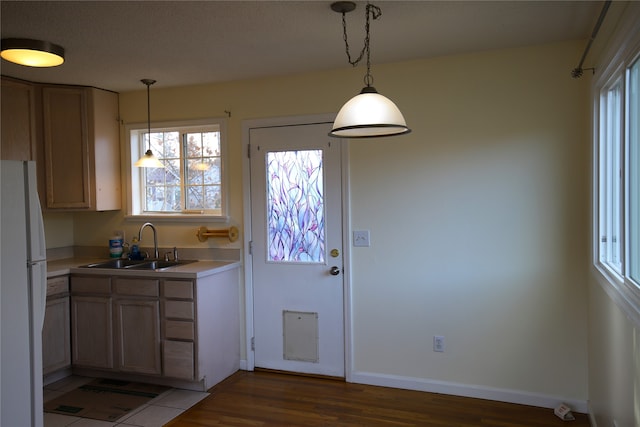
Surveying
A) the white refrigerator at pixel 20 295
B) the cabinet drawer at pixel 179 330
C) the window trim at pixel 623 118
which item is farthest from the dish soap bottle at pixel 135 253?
the window trim at pixel 623 118

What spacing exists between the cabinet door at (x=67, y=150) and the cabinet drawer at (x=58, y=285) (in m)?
0.67

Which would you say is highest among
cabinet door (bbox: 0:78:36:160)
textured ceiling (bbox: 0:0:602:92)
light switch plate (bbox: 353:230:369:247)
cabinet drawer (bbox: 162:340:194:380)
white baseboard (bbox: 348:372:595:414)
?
textured ceiling (bbox: 0:0:602:92)

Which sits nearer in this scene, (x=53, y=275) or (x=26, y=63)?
(x=26, y=63)

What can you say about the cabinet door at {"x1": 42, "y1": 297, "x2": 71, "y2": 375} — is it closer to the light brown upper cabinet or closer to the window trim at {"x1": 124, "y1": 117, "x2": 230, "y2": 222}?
the light brown upper cabinet

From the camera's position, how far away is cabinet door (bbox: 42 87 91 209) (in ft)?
13.7

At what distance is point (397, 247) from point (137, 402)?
7.13 ft

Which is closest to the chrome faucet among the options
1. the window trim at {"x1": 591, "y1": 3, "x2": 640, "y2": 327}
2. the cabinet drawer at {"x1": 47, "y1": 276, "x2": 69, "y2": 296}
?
the cabinet drawer at {"x1": 47, "y1": 276, "x2": 69, "y2": 296}

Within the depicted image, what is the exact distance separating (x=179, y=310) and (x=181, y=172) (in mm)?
1359

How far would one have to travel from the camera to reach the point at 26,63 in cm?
314

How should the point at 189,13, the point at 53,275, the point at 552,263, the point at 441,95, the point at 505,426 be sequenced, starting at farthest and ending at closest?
the point at 53,275, the point at 441,95, the point at 552,263, the point at 505,426, the point at 189,13

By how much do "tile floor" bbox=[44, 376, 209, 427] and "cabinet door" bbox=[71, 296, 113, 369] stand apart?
8.6 inches

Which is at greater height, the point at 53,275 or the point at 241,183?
the point at 241,183

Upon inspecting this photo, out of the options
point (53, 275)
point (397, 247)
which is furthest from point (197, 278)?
point (397, 247)

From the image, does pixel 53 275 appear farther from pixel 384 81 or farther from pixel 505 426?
pixel 505 426
